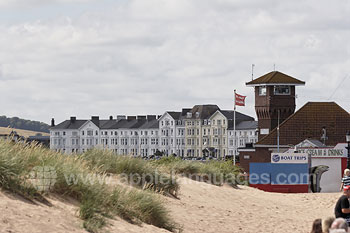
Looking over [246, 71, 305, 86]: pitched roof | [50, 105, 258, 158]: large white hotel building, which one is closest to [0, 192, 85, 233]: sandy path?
[246, 71, 305, 86]: pitched roof

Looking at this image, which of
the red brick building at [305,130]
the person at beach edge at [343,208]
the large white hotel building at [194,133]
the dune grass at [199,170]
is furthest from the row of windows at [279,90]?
the person at beach edge at [343,208]

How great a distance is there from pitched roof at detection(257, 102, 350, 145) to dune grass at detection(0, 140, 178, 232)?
6808cm

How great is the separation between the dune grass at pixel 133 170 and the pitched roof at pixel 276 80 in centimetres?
7308

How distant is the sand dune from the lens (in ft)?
50.4

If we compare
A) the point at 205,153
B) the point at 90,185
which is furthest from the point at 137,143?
the point at 90,185

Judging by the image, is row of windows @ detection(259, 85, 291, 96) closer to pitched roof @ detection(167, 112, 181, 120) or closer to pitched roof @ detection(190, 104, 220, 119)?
pitched roof @ detection(190, 104, 220, 119)

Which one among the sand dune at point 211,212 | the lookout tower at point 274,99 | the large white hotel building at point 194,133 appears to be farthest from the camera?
the large white hotel building at point 194,133

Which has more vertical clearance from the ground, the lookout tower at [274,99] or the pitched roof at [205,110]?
the pitched roof at [205,110]

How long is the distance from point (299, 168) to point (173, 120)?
14511 centimetres

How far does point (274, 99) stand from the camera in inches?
3784

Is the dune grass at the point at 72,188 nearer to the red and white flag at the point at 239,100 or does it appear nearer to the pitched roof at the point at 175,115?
the red and white flag at the point at 239,100

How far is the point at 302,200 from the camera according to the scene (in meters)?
34.3

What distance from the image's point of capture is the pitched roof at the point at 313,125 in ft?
283

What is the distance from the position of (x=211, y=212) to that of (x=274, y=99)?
73.0 meters
